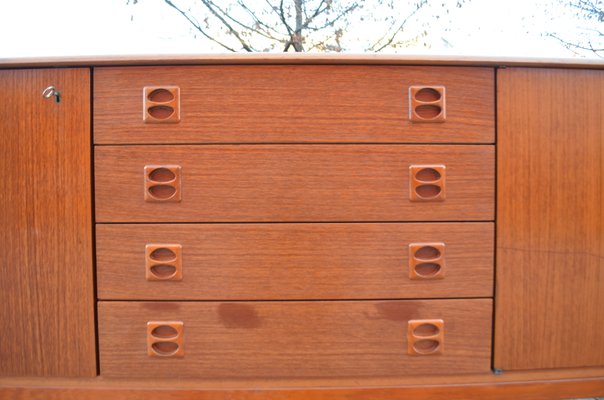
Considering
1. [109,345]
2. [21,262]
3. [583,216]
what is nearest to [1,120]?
[21,262]

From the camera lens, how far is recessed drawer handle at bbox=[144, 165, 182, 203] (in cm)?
84

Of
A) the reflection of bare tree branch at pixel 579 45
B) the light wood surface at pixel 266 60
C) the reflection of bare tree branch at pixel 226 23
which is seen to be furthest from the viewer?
the reflection of bare tree branch at pixel 579 45

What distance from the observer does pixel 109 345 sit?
0.87 meters

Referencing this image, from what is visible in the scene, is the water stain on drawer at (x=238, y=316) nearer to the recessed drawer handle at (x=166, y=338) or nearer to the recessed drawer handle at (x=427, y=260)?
the recessed drawer handle at (x=166, y=338)

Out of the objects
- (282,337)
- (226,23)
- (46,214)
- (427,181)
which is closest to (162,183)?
(46,214)

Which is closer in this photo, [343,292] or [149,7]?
[343,292]

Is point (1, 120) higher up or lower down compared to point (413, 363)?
higher up

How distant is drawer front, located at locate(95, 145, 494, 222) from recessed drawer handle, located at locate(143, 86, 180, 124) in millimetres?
64

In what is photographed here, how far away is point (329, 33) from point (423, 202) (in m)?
0.83

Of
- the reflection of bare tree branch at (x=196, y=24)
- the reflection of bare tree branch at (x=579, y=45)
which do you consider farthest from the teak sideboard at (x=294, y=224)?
the reflection of bare tree branch at (x=579, y=45)

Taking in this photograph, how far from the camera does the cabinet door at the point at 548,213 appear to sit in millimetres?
858

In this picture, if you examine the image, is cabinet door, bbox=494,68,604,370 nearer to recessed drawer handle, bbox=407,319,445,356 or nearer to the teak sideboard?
the teak sideboard

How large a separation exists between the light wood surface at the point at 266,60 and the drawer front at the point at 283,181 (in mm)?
189

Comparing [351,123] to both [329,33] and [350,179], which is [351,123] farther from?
[329,33]
